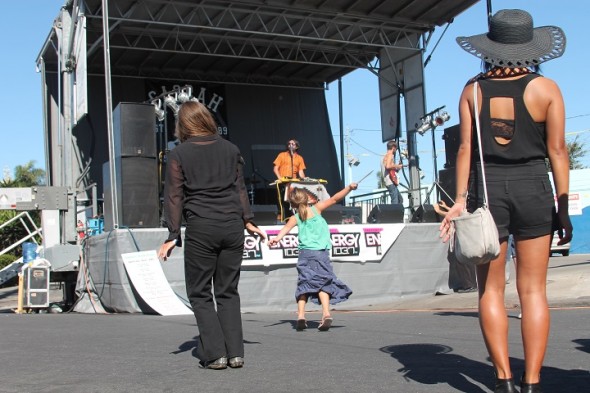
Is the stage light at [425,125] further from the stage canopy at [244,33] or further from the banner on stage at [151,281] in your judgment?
the banner on stage at [151,281]

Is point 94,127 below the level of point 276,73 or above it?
below

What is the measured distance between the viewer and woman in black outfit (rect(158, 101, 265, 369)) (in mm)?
4668

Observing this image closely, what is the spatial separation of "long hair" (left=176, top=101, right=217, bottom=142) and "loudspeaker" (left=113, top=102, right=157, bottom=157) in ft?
24.4

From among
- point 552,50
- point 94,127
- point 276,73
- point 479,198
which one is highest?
point 276,73

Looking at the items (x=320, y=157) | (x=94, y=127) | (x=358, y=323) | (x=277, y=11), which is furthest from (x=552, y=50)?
(x=320, y=157)

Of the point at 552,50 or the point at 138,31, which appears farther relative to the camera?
the point at 138,31

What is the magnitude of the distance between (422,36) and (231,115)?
22.3 ft

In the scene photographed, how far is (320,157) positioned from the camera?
25.0 m

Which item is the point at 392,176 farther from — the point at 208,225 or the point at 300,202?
the point at 208,225

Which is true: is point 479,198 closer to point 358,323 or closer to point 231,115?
point 358,323

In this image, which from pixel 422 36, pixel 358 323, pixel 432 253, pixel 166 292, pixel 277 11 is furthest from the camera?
pixel 422 36

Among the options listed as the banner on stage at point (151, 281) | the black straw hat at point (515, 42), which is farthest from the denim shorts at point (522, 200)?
the banner on stage at point (151, 281)

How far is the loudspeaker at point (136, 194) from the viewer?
11.6 m

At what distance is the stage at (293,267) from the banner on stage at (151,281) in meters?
0.17
